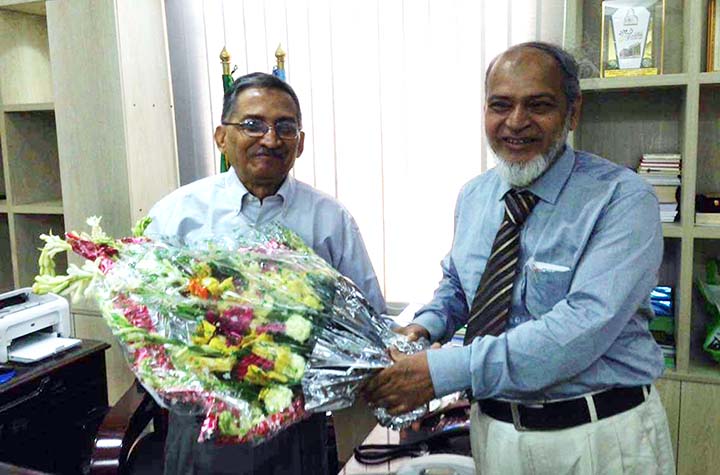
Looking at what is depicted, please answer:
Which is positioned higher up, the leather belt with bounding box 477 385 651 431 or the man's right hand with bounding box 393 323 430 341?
the man's right hand with bounding box 393 323 430 341

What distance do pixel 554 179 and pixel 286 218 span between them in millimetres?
818

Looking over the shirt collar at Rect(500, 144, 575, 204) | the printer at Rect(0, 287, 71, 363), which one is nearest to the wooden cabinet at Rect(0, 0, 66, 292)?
the printer at Rect(0, 287, 71, 363)

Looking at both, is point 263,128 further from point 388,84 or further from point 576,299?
point 388,84

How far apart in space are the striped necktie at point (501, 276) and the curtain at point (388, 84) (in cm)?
137

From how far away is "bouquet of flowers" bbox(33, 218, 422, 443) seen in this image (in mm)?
993

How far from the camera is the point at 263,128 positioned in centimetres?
171

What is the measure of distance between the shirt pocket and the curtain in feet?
4.77

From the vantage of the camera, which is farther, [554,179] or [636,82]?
[636,82]

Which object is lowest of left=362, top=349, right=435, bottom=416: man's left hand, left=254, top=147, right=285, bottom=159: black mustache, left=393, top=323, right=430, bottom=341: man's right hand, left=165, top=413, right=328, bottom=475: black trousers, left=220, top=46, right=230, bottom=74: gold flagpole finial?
left=165, top=413, right=328, bottom=475: black trousers

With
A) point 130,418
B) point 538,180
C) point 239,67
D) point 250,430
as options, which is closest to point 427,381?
point 250,430

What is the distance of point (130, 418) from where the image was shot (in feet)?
6.50

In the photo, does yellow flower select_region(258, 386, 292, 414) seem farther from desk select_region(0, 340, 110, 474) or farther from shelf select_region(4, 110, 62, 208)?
shelf select_region(4, 110, 62, 208)

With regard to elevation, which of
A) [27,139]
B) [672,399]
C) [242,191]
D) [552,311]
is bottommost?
[672,399]

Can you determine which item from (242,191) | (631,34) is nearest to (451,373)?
(242,191)
